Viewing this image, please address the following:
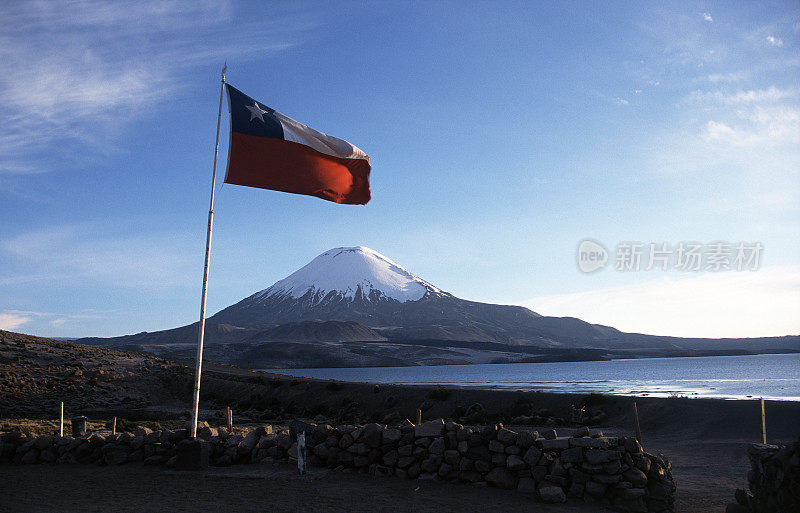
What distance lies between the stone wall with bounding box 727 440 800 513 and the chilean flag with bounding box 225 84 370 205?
9.07m

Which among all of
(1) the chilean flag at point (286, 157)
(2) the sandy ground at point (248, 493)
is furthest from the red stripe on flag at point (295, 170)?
(2) the sandy ground at point (248, 493)

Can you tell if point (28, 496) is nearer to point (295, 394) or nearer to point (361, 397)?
point (361, 397)

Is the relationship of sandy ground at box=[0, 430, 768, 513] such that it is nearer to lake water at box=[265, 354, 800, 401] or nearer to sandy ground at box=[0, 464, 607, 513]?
sandy ground at box=[0, 464, 607, 513]

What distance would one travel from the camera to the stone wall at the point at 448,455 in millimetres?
9234

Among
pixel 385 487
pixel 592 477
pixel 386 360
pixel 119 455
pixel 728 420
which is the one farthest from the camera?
pixel 386 360

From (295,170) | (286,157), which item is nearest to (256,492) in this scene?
(295,170)

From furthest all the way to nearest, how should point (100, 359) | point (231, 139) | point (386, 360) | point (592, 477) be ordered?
1. point (386, 360)
2. point (100, 359)
3. point (231, 139)
4. point (592, 477)

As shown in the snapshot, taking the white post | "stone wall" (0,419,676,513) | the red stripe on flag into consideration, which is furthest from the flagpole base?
the red stripe on flag

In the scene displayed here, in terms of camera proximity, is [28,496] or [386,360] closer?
[28,496]

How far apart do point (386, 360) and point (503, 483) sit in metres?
169

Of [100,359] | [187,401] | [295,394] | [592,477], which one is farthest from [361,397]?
[592,477]

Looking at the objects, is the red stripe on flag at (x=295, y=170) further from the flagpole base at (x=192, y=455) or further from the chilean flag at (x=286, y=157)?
the flagpole base at (x=192, y=455)

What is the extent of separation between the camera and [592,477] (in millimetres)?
9312

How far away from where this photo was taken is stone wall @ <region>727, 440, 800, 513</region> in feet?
24.1
